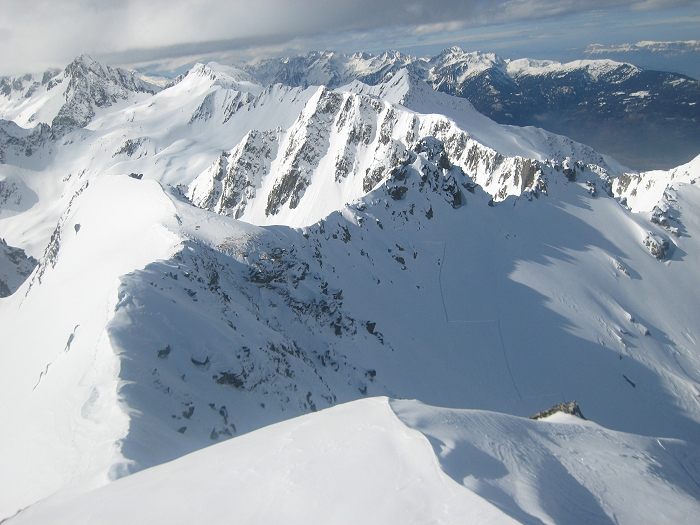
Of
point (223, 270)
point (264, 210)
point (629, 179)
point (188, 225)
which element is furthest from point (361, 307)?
point (629, 179)

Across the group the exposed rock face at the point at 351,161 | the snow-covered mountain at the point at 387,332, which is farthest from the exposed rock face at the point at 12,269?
the exposed rock face at the point at 351,161

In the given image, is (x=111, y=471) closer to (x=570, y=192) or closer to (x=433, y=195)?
(x=433, y=195)

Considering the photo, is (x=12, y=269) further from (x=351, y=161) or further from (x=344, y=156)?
(x=351, y=161)

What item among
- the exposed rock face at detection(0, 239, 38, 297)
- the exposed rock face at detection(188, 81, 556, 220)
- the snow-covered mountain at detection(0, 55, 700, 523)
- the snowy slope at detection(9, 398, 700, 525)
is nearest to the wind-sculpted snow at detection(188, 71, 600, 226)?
the exposed rock face at detection(188, 81, 556, 220)

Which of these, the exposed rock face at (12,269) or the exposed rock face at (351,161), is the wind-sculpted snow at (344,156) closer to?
the exposed rock face at (351,161)

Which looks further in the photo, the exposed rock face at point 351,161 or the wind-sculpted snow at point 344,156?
the wind-sculpted snow at point 344,156

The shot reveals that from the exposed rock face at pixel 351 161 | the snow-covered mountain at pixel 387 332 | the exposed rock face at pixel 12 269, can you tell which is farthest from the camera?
the exposed rock face at pixel 12 269

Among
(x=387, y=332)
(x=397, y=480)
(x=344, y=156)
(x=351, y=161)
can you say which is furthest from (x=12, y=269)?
(x=397, y=480)
